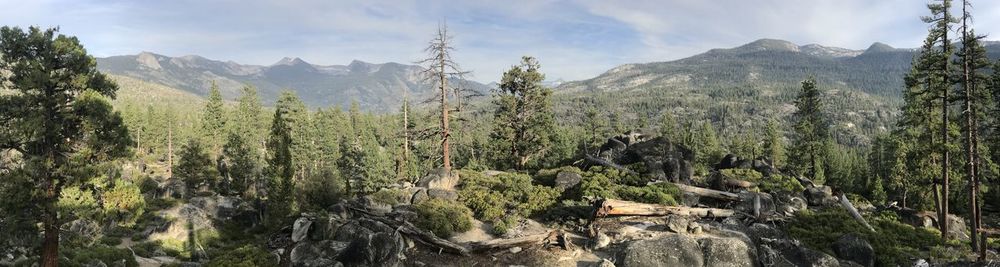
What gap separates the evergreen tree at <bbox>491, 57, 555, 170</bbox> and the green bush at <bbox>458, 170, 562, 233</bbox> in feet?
45.9

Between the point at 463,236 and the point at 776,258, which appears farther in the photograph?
the point at 463,236

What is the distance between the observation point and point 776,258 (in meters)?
16.5

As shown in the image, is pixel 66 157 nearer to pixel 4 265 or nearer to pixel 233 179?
pixel 4 265

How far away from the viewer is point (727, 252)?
1580 centimetres

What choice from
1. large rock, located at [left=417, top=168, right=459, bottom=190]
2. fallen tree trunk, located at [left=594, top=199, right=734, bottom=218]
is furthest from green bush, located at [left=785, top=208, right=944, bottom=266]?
large rock, located at [left=417, top=168, right=459, bottom=190]

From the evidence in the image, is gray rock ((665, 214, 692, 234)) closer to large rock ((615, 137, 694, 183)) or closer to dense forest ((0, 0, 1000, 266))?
dense forest ((0, 0, 1000, 266))

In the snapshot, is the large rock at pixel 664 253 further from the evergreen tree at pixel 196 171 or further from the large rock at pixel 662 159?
the evergreen tree at pixel 196 171

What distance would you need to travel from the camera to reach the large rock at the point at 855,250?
18.1 m

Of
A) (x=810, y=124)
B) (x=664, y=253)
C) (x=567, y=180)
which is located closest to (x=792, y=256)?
(x=664, y=253)

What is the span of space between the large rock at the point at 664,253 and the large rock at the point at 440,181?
1424 cm

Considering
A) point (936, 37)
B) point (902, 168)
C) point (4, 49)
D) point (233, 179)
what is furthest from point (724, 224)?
point (233, 179)

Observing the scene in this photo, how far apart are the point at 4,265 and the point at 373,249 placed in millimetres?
17252

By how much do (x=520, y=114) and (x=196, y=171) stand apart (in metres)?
42.6

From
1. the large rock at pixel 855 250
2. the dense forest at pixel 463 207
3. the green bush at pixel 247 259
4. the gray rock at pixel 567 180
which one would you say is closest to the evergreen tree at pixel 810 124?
the dense forest at pixel 463 207
